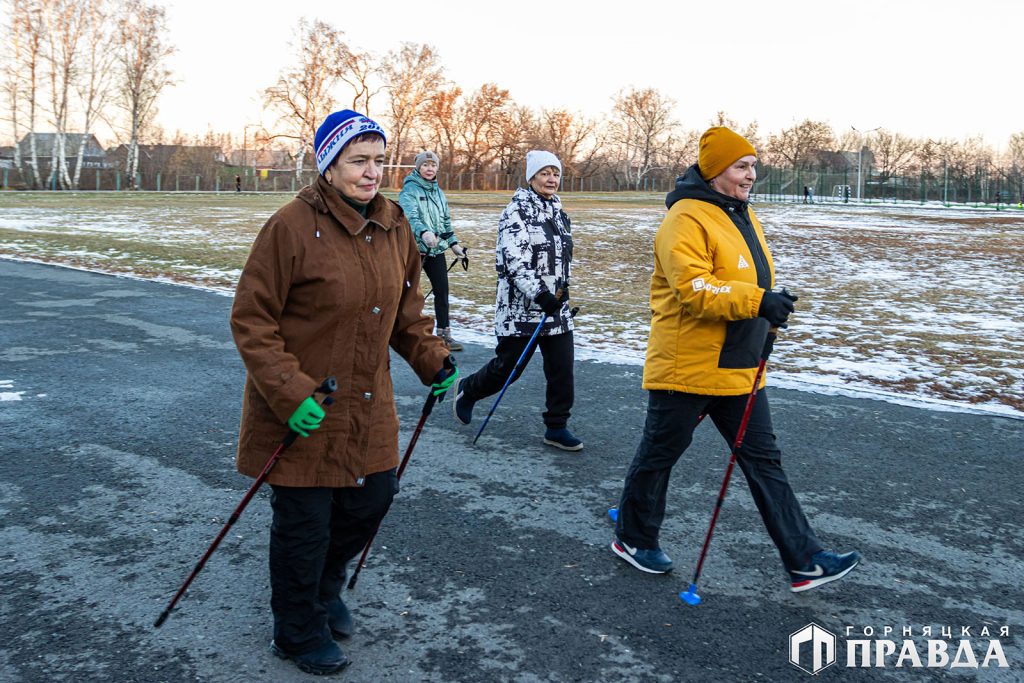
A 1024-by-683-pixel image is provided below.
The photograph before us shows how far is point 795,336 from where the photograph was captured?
984 cm

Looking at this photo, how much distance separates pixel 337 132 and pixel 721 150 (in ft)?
5.27

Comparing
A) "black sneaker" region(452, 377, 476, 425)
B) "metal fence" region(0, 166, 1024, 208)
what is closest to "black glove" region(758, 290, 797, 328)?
"black sneaker" region(452, 377, 476, 425)

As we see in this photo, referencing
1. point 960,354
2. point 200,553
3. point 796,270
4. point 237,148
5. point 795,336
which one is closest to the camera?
point 200,553

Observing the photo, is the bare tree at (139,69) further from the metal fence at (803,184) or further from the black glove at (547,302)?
the black glove at (547,302)

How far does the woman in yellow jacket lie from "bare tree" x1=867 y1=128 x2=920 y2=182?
8304 centimetres

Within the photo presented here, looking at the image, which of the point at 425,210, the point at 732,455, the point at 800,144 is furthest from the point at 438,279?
the point at 800,144

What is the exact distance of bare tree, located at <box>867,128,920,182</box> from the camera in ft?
265

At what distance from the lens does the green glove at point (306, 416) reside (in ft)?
9.48

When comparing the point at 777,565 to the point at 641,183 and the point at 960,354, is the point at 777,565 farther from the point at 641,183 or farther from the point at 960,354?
the point at 641,183

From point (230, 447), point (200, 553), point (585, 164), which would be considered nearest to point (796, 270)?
point (230, 447)

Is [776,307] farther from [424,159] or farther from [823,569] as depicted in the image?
[424,159]

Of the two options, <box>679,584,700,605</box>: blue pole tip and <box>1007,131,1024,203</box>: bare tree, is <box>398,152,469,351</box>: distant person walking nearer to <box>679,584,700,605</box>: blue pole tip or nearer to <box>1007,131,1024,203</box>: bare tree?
<box>679,584,700,605</box>: blue pole tip

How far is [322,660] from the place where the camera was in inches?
122

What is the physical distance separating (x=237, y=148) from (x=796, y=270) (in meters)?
86.1
